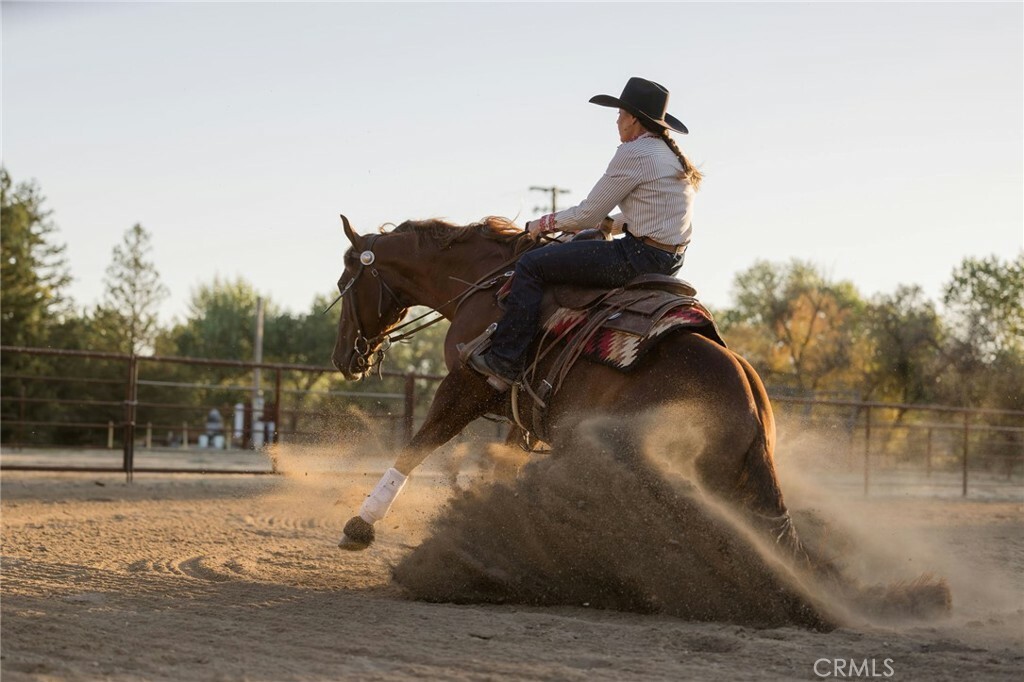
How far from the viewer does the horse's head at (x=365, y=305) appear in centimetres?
671

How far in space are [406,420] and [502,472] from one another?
7.68 m

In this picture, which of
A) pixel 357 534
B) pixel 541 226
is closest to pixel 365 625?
pixel 357 534

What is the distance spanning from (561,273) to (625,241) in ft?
1.17

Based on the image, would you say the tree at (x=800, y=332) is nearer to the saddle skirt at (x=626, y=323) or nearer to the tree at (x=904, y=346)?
the tree at (x=904, y=346)

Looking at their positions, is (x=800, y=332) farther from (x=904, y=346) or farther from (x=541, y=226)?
(x=541, y=226)

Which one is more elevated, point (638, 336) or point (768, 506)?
point (638, 336)

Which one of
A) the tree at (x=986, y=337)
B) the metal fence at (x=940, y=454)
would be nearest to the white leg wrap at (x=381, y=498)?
the metal fence at (x=940, y=454)

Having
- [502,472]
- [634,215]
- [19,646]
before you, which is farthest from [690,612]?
[19,646]

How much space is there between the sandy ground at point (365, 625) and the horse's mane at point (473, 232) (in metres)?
1.66

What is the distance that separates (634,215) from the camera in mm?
5523

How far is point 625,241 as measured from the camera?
18.1ft

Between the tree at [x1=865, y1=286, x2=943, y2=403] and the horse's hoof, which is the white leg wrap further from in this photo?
the tree at [x1=865, y1=286, x2=943, y2=403]

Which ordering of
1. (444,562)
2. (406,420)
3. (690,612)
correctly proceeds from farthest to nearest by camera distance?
(406,420) → (444,562) → (690,612)

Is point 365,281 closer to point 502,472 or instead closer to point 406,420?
point 502,472
